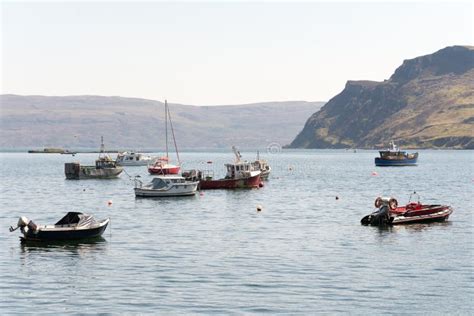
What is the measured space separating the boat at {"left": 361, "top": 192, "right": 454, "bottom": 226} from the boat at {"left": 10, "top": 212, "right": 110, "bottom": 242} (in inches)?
1039

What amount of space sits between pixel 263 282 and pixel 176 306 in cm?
721

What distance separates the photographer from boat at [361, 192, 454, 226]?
236ft

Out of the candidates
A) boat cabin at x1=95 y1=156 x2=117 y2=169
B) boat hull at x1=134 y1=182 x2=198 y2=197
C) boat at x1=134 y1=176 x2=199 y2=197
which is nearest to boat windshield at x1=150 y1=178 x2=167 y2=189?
boat at x1=134 y1=176 x2=199 y2=197

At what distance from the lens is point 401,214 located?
241ft

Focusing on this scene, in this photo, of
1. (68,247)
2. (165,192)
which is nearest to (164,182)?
(165,192)

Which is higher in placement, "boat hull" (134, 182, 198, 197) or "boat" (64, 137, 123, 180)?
"boat" (64, 137, 123, 180)

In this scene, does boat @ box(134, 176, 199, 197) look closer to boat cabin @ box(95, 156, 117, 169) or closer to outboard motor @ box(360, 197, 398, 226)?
outboard motor @ box(360, 197, 398, 226)

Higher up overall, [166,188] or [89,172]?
[89,172]

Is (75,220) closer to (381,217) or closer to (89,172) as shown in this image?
(381,217)

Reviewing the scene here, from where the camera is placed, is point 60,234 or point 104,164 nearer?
point 60,234

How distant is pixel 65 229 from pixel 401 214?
109ft

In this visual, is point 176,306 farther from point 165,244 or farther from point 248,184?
point 248,184

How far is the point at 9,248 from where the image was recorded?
189 ft

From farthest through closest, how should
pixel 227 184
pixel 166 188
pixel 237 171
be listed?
pixel 237 171 < pixel 227 184 < pixel 166 188
